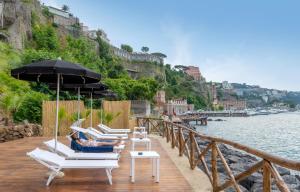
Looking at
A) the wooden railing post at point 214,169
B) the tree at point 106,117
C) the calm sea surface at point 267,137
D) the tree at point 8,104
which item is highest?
the tree at point 8,104

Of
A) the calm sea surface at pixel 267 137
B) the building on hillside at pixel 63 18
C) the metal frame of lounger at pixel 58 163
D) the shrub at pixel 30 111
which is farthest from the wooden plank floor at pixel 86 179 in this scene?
the building on hillside at pixel 63 18

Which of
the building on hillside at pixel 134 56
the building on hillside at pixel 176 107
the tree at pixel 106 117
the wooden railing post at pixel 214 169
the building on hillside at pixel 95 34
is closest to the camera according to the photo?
the wooden railing post at pixel 214 169

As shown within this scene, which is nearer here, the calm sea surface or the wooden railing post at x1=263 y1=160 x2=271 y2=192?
the wooden railing post at x1=263 y1=160 x2=271 y2=192

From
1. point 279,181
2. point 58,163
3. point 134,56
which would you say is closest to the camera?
point 279,181

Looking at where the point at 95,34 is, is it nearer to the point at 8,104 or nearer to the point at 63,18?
the point at 63,18

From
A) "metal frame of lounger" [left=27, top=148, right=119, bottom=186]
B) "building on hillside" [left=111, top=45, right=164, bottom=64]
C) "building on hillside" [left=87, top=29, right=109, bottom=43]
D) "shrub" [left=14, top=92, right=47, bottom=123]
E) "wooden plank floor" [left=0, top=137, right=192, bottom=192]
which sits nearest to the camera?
"metal frame of lounger" [left=27, top=148, right=119, bottom=186]

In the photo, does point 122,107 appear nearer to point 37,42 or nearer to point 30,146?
point 30,146

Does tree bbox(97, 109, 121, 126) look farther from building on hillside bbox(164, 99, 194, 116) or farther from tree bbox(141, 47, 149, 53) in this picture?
tree bbox(141, 47, 149, 53)

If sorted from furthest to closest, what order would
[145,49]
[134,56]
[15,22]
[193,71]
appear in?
[193,71] < [145,49] < [134,56] < [15,22]

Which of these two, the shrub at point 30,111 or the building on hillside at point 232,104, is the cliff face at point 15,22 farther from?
the building on hillside at point 232,104

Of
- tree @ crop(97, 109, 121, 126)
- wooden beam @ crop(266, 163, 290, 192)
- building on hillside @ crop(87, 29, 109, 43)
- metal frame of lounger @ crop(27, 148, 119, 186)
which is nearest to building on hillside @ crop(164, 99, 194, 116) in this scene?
building on hillside @ crop(87, 29, 109, 43)

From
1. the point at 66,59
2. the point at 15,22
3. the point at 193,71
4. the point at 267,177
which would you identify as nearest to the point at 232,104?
the point at 193,71

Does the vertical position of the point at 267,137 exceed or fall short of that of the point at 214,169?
it falls short

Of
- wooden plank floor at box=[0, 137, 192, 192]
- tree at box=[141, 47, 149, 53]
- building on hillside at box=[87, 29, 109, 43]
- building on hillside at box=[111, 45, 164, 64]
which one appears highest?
tree at box=[141, 47, 149, 53]
